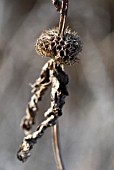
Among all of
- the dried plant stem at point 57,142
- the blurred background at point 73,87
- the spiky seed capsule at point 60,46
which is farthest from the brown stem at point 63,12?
the blurred background at point 73,87

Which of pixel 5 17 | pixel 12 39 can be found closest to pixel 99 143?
pixel 12 39

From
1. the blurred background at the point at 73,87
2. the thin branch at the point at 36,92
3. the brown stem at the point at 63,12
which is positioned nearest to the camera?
the brown stem at the point at 63,12

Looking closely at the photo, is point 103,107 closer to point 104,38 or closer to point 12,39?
point 104,38

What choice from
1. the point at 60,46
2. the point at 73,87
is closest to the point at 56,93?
the point at 60,46

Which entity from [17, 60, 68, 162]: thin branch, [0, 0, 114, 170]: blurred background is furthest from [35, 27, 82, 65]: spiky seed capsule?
[0, 0, 114, 170]: blurred background

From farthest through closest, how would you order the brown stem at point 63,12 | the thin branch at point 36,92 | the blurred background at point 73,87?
the blurred background at point 73,87, the thin branch at point 36,92, the brown stem at point 63,12

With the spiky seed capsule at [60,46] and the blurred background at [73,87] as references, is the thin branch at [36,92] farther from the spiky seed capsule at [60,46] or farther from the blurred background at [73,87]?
the blurred background at [73,87]

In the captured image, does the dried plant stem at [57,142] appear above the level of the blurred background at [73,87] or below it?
below
